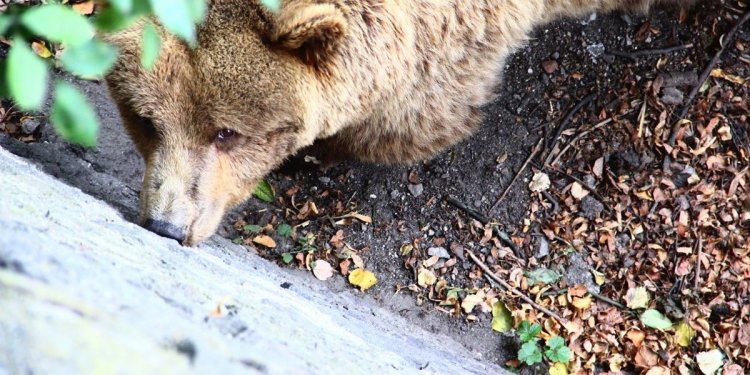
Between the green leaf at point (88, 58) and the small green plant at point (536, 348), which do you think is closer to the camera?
the green leaf at point (88, 58)

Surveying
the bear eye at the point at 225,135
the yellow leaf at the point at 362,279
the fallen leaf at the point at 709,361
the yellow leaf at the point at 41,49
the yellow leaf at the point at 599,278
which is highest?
the bear eye at the point at 225,135

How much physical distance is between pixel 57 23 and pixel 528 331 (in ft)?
11.8

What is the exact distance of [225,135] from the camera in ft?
10.1

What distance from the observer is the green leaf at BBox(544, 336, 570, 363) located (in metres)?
4.04

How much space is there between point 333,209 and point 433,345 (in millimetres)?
1299

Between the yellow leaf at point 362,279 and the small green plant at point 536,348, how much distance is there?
3.15ft

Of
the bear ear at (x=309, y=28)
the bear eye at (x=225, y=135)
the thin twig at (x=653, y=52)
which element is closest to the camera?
the bear ear at (x=309, y=28)

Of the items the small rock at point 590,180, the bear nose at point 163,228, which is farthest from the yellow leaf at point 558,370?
the bear nose at point 163,228

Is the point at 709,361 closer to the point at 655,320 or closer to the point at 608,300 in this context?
the point at 655,320

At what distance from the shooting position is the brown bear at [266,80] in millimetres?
2842

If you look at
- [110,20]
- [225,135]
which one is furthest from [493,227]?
[110,20]

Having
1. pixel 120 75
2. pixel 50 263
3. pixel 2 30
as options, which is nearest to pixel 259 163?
pixel 120 75

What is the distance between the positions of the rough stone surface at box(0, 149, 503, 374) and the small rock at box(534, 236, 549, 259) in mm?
1847

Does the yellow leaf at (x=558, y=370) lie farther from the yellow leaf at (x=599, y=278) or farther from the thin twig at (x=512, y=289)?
the yellow leaf at (x=599, y=278)
